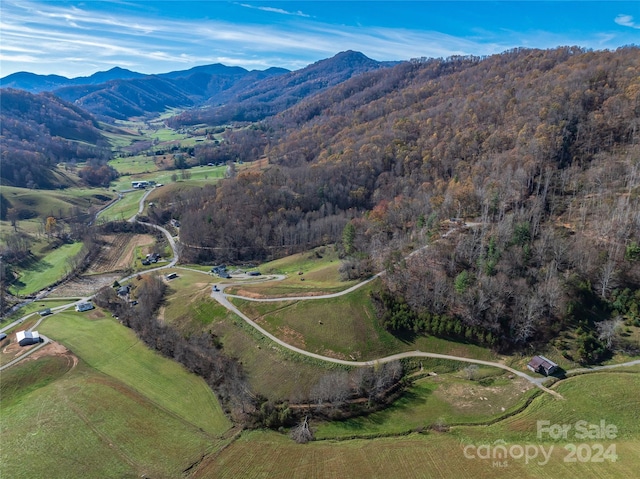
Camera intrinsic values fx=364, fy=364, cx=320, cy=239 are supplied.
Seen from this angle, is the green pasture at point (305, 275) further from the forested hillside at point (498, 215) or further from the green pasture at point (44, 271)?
the green pasture at point (44, 271)

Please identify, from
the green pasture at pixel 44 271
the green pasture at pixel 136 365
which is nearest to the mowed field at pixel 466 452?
the green pasture at pixel 136 365

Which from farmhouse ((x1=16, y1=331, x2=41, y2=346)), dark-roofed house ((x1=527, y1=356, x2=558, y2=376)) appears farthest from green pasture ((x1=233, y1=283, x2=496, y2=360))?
farmhouse ((x1=16, y1=331, x2=41, y2=346))

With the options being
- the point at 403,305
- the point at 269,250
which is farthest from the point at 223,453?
the point at 269,250

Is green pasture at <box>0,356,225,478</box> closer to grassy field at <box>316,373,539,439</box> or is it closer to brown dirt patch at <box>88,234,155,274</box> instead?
grassy field at <box>316,373,539,439</box>

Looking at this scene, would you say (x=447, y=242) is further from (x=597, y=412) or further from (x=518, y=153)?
(x=518, y=153)

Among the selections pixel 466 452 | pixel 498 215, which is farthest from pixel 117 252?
pixel 466 452
